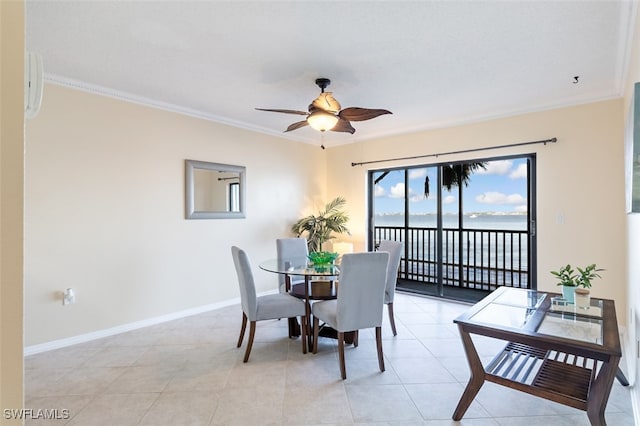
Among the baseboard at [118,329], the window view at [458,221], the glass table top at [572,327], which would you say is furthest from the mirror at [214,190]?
the glass table top at [572,327]

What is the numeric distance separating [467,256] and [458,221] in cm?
62

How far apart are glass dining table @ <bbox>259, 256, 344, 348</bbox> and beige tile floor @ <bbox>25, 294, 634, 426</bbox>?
0.22 meters

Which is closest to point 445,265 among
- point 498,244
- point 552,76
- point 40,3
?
point 498,244

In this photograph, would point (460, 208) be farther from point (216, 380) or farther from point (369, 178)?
point (216, 380)

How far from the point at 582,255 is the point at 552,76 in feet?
6.22

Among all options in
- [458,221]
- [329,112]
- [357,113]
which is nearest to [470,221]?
[458,221]

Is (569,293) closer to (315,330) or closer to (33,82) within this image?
(315,330)

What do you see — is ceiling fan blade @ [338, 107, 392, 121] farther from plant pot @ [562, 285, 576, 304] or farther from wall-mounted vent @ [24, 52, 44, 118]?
wall-mounted vent @ [24, 52, 44, 118]

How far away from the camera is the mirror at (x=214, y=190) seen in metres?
4.04

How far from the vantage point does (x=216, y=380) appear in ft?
8.05

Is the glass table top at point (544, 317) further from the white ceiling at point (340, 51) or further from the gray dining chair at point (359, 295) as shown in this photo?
the white ceiling at point (340, 51)

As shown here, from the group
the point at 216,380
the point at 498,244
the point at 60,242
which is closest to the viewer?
the point at 216,380

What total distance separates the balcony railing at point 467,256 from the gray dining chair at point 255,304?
2.72m

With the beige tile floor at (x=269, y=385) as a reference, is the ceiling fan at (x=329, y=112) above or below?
above
